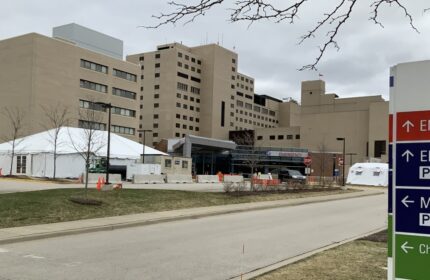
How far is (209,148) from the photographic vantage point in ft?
308

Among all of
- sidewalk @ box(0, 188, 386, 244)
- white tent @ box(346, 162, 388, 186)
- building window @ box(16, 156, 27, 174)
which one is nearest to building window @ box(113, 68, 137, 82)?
building window @ box(16, 156, 27, 174)

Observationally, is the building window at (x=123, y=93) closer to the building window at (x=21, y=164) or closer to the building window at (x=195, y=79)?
the building window at (x=195, y=79)

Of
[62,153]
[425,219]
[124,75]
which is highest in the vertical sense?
[124,75]

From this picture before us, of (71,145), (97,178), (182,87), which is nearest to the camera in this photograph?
(97,178)

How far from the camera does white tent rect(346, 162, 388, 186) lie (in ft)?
199

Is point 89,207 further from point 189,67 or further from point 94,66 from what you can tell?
point 189,67

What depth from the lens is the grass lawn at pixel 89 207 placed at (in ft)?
53.9

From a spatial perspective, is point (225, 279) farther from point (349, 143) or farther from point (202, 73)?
point (202, 73)

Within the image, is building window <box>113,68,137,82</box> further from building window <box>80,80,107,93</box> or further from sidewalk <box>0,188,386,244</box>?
sidewalk <box>0,188,386,244</box>

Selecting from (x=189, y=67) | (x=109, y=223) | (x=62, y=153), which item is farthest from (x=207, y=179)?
(x=189, y=67)

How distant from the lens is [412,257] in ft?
12.0

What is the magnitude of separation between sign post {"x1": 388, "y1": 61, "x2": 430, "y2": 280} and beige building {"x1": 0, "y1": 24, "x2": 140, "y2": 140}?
269ft

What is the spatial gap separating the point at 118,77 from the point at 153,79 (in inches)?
1705

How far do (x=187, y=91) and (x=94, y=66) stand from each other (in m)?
49.5
